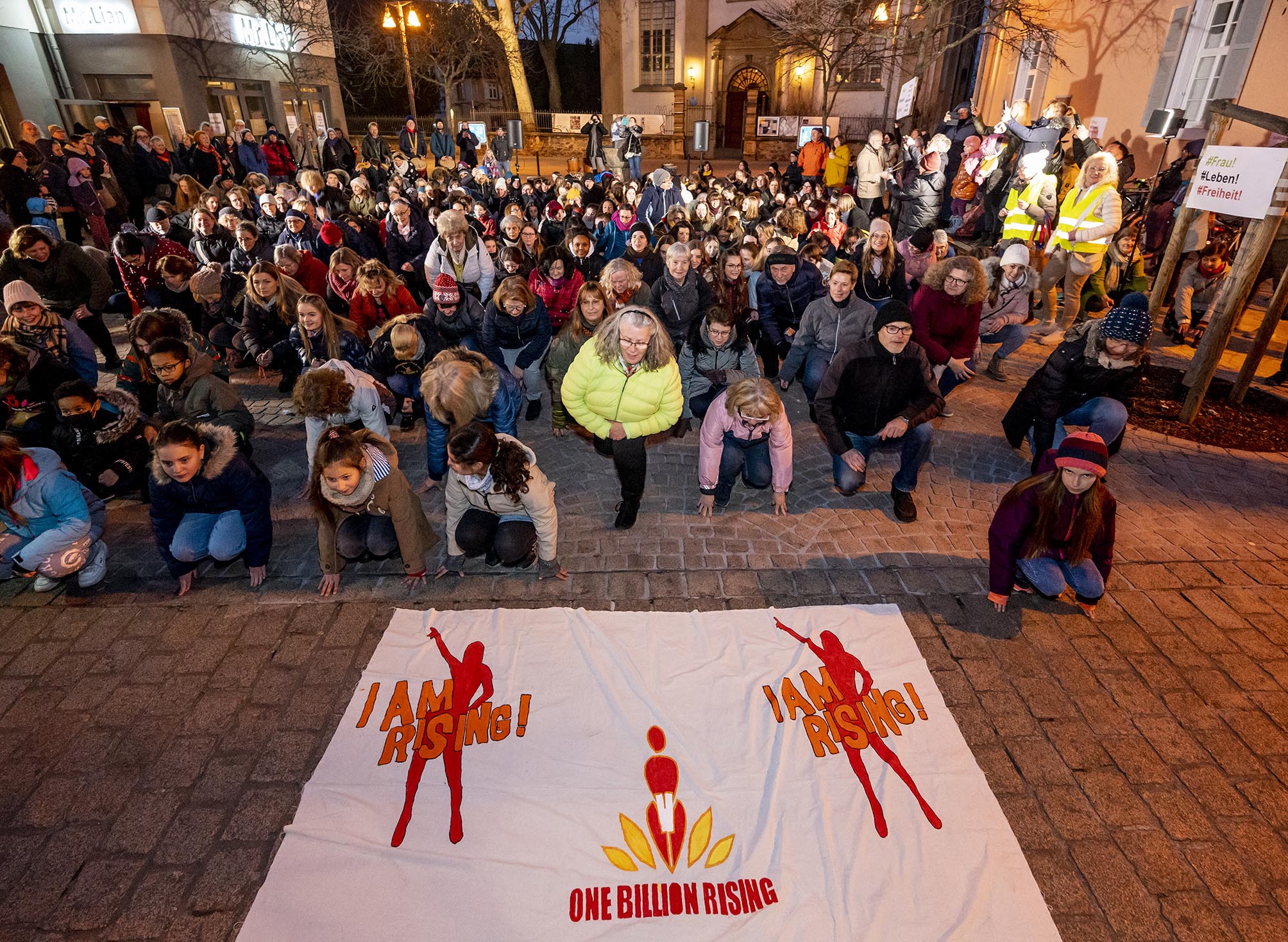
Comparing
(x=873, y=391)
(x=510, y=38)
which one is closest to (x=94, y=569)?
(x=873, y=391)

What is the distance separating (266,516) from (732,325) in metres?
4.00

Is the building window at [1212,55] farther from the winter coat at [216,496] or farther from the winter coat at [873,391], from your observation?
the winter coat at [216,496]

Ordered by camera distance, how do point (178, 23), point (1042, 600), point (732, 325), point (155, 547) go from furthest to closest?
point (178, 23) < point (732, 325) < point (155, 547) < point (1042, 600)

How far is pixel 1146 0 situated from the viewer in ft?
46.6

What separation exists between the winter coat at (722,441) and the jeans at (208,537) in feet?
10.6

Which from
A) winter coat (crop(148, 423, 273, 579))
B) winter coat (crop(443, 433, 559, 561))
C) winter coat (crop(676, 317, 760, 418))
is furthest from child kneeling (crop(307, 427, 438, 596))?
winter coat (crop(676, 317, 760, 418))

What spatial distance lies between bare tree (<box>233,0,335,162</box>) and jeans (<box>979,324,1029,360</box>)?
24708mm

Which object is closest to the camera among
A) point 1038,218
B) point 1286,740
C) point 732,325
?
point 1286,740

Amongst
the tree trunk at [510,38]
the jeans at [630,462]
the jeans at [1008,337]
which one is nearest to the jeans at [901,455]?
the jeans at [630,462]

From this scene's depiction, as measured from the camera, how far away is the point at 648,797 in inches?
123

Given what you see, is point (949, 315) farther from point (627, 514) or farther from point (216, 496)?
point (216, 496)

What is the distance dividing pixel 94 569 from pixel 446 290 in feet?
11.8

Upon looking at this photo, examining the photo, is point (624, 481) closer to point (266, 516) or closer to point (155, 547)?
→ point (266, 516)

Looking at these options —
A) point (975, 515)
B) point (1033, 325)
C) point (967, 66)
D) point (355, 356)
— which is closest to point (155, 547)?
point (355, 356)
